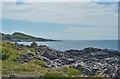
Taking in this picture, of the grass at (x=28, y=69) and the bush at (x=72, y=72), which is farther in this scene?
the bush at (x=72, y=72)

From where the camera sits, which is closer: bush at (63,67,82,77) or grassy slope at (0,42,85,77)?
grassy slope at (0,42,85,77)

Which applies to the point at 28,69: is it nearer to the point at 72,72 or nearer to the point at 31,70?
the point at 31,70

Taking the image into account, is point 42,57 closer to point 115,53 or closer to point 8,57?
point 8,57

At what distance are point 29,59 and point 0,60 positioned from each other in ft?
10.1

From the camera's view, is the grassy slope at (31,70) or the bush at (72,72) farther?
the bush at (72,72)

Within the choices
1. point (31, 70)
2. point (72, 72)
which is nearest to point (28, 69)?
point (31, 70)

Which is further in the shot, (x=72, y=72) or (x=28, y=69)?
(x=28, y=69)

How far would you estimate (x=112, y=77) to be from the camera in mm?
10977

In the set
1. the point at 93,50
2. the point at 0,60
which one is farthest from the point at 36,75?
the point at 93,50

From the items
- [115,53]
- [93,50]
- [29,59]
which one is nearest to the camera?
[29,59]

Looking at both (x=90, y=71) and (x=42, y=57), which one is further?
(x=42, y=57)

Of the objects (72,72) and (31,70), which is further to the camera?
(31,70)

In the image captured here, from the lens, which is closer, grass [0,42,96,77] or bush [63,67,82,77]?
grass [0,42,96,77]

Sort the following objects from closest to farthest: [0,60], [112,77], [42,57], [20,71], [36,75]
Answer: [112,77], [36,75], [20,71], [0,60], [42,57]
